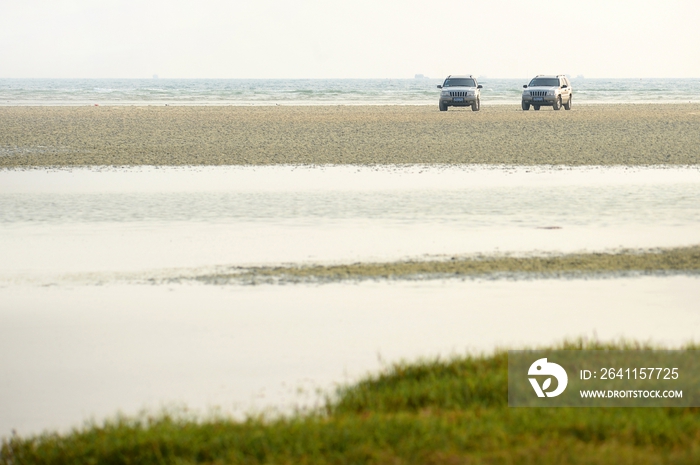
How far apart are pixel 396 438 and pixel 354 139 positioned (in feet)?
86.8

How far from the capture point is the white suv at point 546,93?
171 feet

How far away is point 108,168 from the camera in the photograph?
80.2 ft

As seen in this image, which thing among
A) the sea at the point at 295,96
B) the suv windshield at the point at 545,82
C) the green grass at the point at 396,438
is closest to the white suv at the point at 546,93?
the suv windshield at the point at 545,82

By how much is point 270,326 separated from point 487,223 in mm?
6688

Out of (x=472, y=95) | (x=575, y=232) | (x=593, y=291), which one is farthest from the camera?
(x=472, y=95)

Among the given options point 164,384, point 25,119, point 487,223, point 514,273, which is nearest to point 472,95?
point 25,119

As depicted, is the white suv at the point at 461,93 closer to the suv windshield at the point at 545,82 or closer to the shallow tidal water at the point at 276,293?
the suv windshield at the point at 545,82

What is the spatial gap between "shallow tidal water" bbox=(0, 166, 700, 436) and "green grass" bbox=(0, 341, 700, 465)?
53cm

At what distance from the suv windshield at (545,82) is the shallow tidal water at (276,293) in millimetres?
34797

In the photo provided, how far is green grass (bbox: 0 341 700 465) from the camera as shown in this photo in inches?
215

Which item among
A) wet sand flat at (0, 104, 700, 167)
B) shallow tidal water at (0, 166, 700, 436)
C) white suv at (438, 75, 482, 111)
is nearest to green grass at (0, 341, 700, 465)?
shallow tidal water at (0, 166, 700, 436)

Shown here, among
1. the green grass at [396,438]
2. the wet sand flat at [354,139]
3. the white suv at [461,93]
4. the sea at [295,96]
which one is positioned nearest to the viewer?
the green grass at [396,438]

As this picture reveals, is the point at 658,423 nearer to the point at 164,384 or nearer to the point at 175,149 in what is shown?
the point at 164,384

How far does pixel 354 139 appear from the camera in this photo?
105ft
